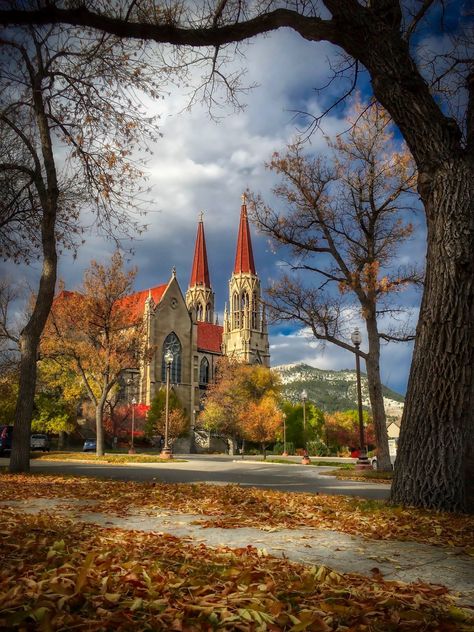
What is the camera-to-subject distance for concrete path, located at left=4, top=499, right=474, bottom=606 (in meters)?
3.29

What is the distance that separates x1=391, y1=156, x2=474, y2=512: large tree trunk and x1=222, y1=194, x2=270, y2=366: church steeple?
8031 centimetres

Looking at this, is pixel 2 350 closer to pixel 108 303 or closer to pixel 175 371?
pixel 108 303

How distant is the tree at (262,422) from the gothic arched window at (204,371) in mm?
26383

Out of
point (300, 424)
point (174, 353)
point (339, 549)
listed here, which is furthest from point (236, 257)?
point (339, 549)

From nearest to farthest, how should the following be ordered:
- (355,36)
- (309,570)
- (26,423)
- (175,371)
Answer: (309,570), (355,36), (26,423), (175,371)

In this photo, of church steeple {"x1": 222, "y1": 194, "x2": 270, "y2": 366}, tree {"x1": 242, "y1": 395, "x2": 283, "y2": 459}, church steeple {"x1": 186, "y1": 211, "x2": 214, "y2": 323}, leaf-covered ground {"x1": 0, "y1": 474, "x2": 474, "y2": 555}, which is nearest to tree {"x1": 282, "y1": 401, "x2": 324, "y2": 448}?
tree {"x1": 242, "y1": 395, "x2": 283, "y2": 459}

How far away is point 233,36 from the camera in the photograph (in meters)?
7.15

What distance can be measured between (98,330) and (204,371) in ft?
171

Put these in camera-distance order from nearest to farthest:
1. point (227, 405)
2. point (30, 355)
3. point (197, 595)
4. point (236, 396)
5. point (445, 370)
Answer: point (197, 595)
point (445, 370)
point (30, 355)
point (227, 405)
point (236, 396)

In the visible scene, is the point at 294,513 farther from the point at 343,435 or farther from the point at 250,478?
the point at 343,435

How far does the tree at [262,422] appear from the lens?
4450 centimetres

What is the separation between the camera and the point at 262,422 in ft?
149

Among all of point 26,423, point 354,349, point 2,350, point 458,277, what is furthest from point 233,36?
point 2,350

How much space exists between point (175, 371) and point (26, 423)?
57.5 meters
